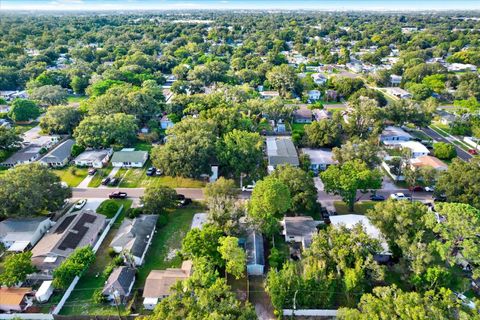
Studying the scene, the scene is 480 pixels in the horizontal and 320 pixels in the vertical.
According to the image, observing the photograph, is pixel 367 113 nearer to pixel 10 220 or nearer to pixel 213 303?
pixel 213 303

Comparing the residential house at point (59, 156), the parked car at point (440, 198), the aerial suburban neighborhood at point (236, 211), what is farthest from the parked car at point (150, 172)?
the parked car at point (440, 198)

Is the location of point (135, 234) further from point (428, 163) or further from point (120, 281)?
point (428, 163)

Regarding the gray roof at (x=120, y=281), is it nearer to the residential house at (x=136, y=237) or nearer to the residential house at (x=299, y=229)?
the residential house at (x=136, y=237)

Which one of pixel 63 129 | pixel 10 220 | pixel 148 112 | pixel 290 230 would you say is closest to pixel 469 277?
pixel 290 230

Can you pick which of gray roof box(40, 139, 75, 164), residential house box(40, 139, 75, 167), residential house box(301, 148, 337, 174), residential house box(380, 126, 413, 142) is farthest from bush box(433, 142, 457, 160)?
gray roof box(40, 139, 75, 164)

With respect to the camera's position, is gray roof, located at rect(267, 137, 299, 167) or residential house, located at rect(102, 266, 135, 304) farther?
gray roof, located at rect(267, 137, 299, 167)

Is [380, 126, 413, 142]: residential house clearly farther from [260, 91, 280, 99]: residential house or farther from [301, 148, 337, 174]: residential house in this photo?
[260, 91, 280, 99]: residential house
